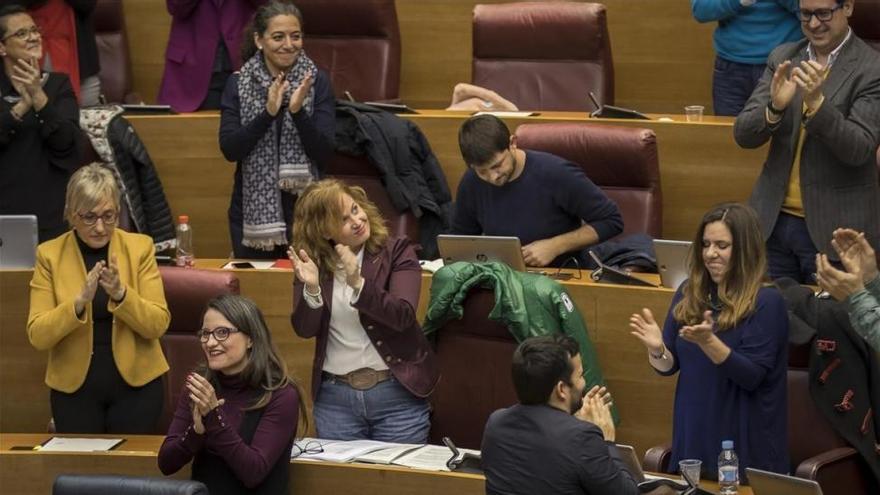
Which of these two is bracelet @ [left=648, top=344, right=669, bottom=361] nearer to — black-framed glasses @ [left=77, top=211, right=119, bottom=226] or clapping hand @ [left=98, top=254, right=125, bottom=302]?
clapping hand @ [left=98, top=254, right=125, bottom=302]

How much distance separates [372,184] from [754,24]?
128 centimetres

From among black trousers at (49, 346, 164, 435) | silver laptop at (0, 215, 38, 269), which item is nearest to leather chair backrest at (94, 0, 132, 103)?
silver laptop at (0, 215, 38, 269)

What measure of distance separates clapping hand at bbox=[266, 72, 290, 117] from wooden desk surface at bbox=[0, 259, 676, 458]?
0.48 m

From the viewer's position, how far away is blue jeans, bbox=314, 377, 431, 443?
167 inches

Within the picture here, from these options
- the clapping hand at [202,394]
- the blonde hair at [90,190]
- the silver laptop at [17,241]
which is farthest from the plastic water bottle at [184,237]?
the clapping hand at [202,394]

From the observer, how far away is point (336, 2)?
6129mm

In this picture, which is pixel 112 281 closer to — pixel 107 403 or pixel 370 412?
pixel 107 403

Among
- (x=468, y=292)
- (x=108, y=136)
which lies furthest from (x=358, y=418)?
(x=108, y=136)

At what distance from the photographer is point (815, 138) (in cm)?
445

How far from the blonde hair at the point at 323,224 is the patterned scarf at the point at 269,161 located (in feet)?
3.18

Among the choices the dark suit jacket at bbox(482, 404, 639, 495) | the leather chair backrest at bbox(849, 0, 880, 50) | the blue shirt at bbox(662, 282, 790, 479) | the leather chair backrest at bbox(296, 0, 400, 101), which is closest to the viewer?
the dark suit jacket at bbox(482, 404, 639, 495)

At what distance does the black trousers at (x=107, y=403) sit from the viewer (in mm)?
4457

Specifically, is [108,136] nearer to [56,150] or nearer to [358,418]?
[56,150]

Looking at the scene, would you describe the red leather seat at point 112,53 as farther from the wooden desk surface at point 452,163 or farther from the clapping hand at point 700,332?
the clapping hand at point 700,332
